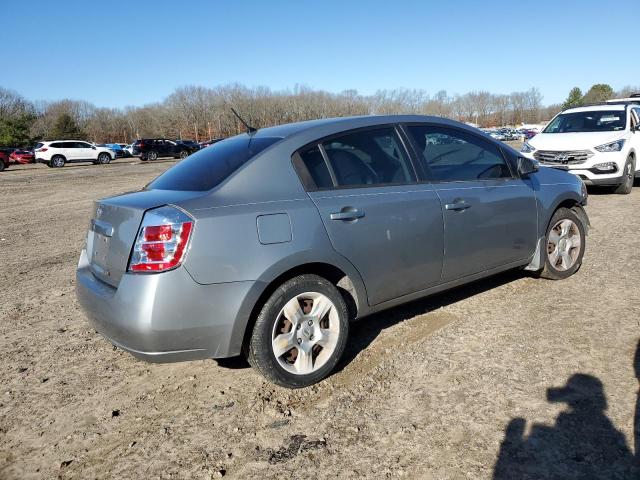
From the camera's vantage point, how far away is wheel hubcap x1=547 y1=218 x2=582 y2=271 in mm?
4852

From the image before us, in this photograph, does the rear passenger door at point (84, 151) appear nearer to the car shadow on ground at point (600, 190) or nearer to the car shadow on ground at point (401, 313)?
the car shadow on ground at point (600, 190)

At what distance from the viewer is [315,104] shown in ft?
403

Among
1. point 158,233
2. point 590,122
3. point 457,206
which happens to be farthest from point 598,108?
point 158,233

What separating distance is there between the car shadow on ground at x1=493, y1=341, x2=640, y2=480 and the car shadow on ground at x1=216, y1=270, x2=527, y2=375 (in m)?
1.27

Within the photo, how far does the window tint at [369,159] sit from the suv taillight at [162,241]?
1108 millimetres

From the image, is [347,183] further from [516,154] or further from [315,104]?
[315,104]

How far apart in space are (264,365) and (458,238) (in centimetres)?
178

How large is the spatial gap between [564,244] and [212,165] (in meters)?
3.52

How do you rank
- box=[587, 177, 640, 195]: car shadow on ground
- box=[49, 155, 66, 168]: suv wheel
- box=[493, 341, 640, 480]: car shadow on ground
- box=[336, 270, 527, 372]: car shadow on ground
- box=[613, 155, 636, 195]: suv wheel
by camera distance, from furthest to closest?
box=[49, 155, 66, 168]: suv wheel → box=[587, 177, 640, 195]: car shadow on ground → box=[613, 155, 636, 195]: suv wheel → box=[336, 270, 527, 372]: car shadow on ground → box=[493, 341, 640, 480]: car shadow on ground

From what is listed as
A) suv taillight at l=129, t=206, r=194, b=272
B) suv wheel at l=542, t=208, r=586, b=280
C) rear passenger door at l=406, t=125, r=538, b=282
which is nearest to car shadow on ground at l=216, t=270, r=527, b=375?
suv wheel at l=542, t=208, r=586, b=280

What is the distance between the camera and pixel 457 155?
4.11m

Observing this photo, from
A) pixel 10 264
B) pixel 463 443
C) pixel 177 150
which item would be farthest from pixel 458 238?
pixel 177 150

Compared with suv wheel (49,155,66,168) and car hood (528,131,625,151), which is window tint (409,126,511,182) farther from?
suv wheel (49,155,66,168)

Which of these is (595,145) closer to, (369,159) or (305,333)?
(369,159)
